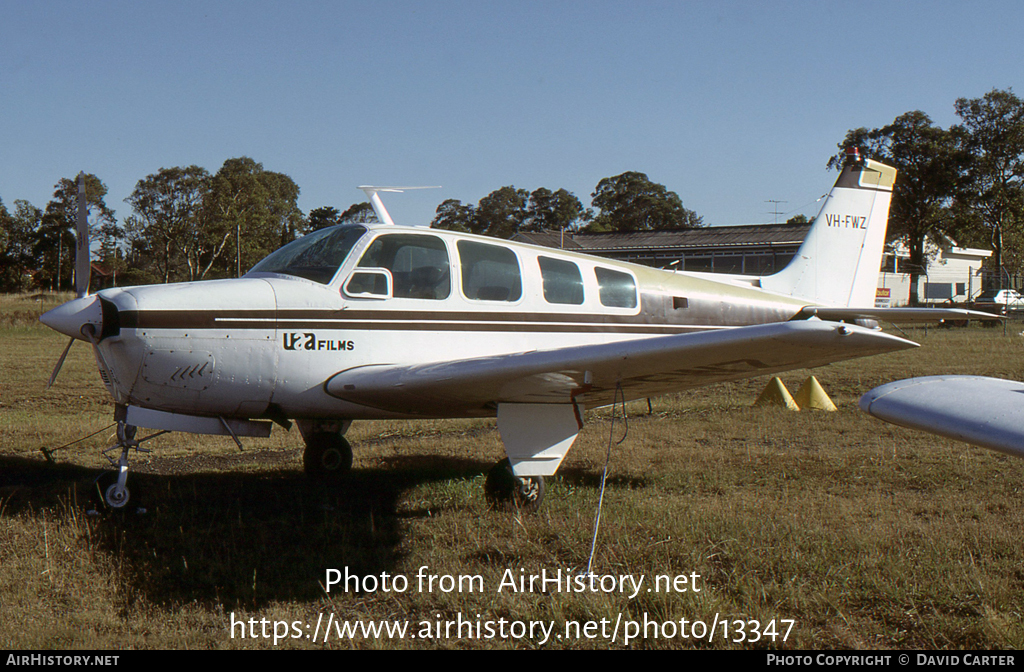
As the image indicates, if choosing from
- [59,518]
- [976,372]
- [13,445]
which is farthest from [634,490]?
[976,372]

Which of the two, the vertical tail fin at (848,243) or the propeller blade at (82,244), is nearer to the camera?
the propeller blade at (82,244)

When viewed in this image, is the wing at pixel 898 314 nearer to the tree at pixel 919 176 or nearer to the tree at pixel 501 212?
the tree at pixel 919 176

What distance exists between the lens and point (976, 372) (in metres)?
15.1

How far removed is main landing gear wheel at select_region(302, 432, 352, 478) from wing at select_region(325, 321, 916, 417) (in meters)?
1.45

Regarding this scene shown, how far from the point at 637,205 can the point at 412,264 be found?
79499 millimetres

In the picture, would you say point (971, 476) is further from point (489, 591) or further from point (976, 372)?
point (976, 372)

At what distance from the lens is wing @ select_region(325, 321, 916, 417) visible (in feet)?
12.4

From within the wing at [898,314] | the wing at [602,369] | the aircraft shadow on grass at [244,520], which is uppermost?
the wing at [898,314]

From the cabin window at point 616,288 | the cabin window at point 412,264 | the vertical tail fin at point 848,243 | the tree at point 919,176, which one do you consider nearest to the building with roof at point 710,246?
the tree at point 919,176

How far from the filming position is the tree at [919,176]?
44.1 m

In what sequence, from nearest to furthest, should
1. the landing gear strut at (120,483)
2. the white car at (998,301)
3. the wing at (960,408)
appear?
the wing at (960,408) < the landing gear strut at (120,483) < the white car at (998,301)

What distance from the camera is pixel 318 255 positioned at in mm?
6180

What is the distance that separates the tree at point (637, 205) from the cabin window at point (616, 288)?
73.4 meters

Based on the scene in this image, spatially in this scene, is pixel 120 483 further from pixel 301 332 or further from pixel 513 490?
pixel 513 490
